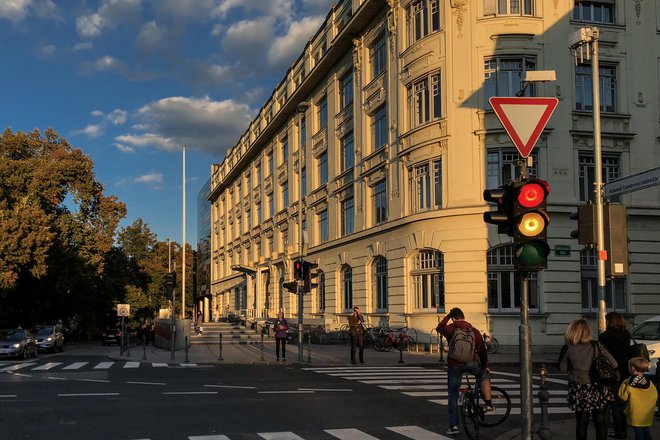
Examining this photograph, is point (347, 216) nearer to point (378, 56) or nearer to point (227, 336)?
point (378, 56)

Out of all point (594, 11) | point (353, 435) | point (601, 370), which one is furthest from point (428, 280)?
point (601, 370)

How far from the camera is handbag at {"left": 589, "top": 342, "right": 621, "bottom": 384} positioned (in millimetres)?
8711

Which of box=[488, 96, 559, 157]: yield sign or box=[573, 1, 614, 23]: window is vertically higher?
box=[573, 1, 614, 23]: window

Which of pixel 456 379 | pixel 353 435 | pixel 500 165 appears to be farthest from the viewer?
pixel 500 165

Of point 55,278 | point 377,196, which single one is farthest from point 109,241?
point 377,196

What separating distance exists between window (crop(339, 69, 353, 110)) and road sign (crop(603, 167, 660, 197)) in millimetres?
25224

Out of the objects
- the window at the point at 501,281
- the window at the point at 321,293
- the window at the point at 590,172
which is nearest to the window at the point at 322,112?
the window at the point at 321,293

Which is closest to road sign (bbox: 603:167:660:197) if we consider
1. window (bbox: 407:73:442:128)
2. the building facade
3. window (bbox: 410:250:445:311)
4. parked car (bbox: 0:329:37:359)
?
the building facade

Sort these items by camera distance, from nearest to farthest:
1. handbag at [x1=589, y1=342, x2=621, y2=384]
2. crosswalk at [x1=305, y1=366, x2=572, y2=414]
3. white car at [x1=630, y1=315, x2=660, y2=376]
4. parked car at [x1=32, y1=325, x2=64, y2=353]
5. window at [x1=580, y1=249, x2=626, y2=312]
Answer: handbag at [x1=589, y1=342, x2=621, y2=384] < crosswalk at [x1=305, y1=366, x2=572, y2=414] < white car at [x1=630, y1=315, x2=660, y2=376] < window at [x1=580, y1=249, x2=626, y2=312] < parked car at [x1=32, y1=325, x2=64, y2=353]

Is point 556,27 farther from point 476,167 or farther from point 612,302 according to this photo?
point 612,302

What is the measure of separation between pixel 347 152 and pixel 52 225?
21.8 meters

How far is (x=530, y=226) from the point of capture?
7469 millimetres

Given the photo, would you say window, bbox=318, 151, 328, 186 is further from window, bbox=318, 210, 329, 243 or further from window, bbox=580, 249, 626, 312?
window, bbox=580, 249, 626, 312

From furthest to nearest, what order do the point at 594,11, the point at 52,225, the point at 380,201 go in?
the point at 52,225 < the point at 380,201 < the point at 594,11
